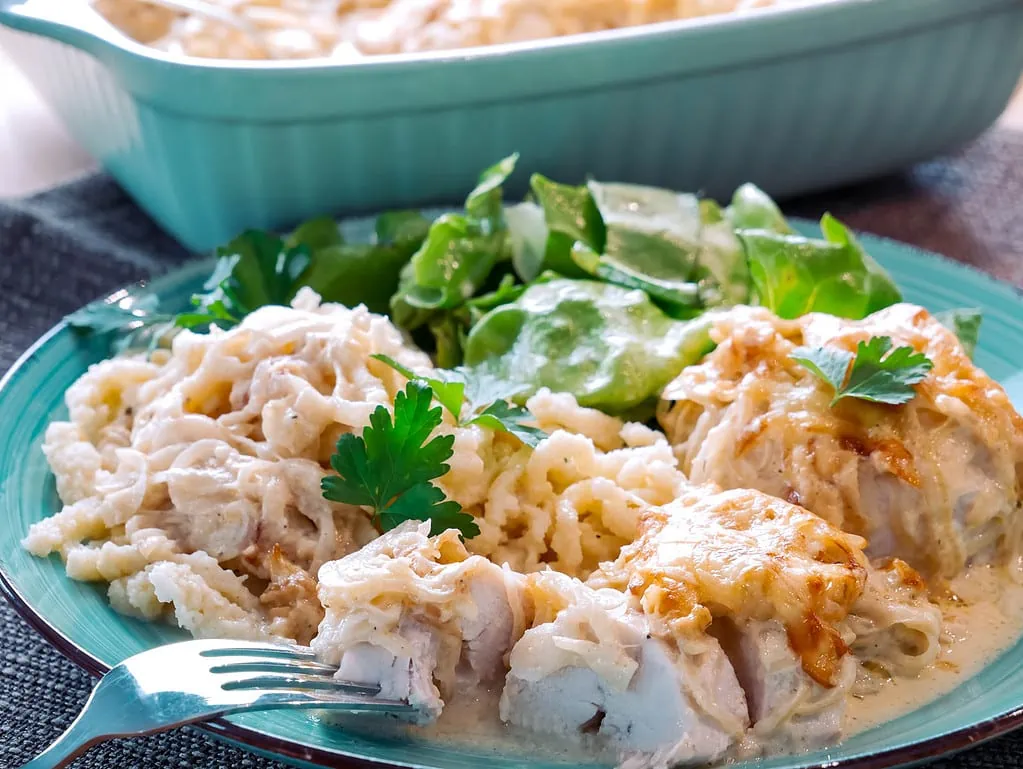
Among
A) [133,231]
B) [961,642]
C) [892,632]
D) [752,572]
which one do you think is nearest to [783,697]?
[752,572]

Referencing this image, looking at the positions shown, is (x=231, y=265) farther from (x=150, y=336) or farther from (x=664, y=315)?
(x=664, y=315)

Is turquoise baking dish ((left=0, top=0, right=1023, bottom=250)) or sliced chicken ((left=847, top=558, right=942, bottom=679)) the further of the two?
turquoise baking dish ((left=0, top=0, right=1023, bottom=250))

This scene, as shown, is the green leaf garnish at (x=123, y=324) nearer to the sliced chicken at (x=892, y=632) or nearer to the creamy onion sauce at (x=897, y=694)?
the creamy onion sauce at (x=897, y=694)

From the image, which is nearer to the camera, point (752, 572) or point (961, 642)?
point (752, 572)

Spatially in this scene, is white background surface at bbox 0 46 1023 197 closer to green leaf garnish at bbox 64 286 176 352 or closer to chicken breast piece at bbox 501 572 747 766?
green leaf garnish at bbox 64 286 176 352

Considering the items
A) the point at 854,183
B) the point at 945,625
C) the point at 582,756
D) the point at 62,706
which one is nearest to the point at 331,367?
the point at 62,706

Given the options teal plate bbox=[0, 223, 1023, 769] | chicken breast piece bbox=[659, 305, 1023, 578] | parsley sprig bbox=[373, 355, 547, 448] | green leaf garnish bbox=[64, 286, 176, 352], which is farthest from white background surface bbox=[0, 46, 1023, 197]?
chicken breast piece bbox=[659, 305, 1023, 578]

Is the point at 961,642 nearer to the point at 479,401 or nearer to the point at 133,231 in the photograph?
the point at 479,401

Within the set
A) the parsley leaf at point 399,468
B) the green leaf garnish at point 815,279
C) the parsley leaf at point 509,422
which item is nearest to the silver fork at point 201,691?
the parsley leaf at point 399,468
